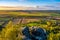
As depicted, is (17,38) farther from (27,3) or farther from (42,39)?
(27,3)

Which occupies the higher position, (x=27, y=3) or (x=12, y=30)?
(x=27, y=3)

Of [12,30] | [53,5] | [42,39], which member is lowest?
[42,39]

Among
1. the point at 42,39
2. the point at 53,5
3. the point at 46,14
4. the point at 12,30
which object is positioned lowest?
the point at 42,39

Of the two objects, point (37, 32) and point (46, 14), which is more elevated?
point (46, 14)

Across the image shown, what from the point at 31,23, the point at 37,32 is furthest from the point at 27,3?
the point at 37,32

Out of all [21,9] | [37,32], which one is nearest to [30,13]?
[21,9]

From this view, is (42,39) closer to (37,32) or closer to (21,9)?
(37,32)
